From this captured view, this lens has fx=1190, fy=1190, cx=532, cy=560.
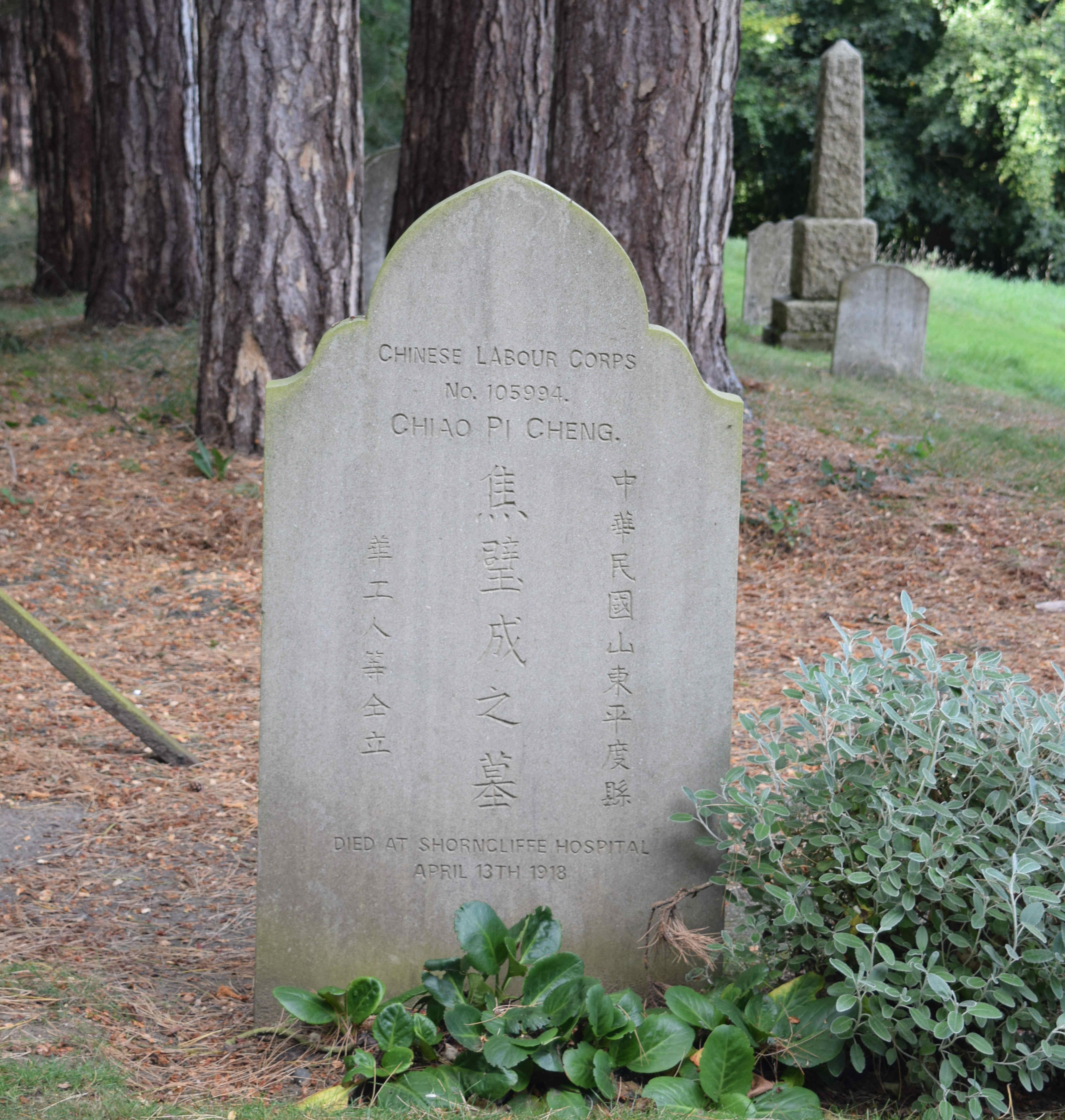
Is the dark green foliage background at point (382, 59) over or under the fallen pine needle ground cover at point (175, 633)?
over

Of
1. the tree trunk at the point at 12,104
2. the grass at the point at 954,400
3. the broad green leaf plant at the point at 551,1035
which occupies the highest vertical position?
the tree trunk at the point at 12,104

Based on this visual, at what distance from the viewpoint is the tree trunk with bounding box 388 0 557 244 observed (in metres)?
8.58

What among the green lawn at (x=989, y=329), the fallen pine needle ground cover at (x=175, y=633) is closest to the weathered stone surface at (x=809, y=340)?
the green lawn at (x=989, y=329)

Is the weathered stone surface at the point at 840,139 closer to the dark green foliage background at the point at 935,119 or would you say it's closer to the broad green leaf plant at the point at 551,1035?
the broad green leaf plant at the point at 551,1035

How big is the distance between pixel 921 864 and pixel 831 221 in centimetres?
1144

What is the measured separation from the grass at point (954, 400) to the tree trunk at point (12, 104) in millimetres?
16575

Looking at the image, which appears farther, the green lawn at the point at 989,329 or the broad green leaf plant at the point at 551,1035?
the green lawn at the point at 989,329

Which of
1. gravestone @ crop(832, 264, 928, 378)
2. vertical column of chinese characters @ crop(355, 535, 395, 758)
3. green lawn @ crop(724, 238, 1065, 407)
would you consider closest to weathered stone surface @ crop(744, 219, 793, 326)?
green lawn @ crop(724, 238, 1065, 407)

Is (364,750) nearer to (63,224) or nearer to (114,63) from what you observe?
(114,63)

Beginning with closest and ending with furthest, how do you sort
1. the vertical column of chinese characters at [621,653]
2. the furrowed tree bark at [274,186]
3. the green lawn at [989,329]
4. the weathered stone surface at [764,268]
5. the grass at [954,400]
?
the vertical column of chinese characters at [621,653] < the furrowed tree bark at [274,186] < the grass at [954,400] < the green lawn at [989,329] < the weathered stone surface at [764,268]

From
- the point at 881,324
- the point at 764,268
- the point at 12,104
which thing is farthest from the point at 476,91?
the point at 12,104

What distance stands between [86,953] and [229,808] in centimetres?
98

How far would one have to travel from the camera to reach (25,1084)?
2475 mm

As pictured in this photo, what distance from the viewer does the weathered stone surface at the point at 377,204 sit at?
11422 millimetres
